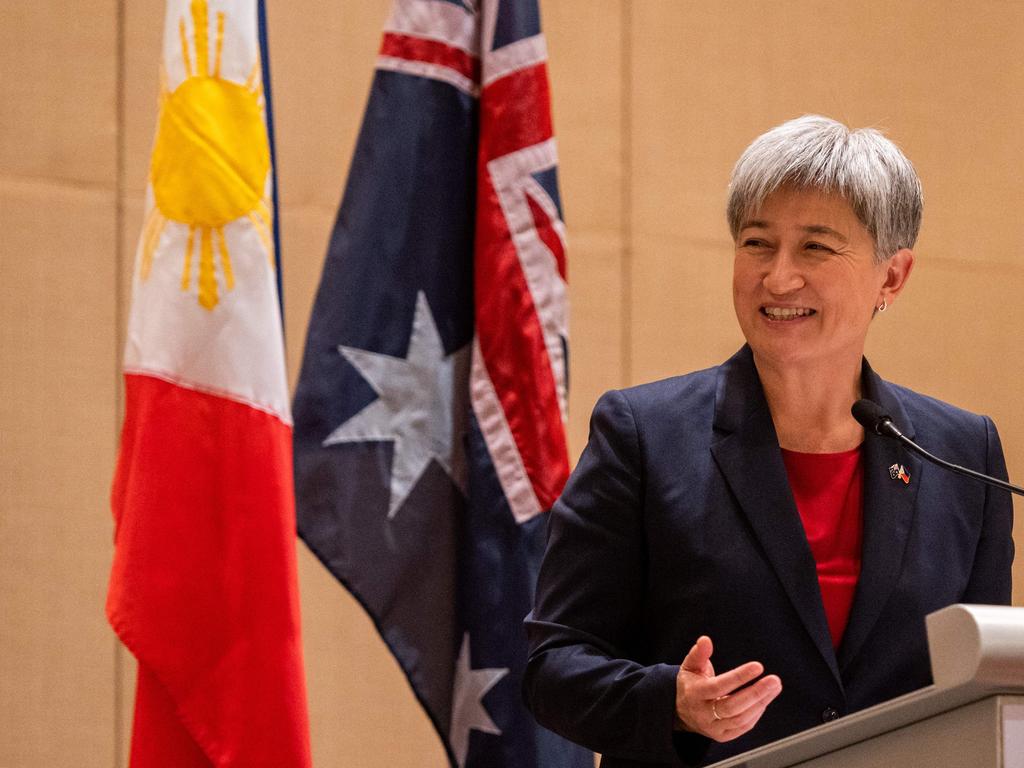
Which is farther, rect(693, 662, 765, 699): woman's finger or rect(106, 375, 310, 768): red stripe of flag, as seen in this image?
rect(106, 375, 310, 768): red stripe of flag

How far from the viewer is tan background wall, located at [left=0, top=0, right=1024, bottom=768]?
11.5 ft

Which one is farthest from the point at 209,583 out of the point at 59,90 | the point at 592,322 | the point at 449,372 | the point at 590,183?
the point at 590,183

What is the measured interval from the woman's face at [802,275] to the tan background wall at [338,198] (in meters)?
2.01

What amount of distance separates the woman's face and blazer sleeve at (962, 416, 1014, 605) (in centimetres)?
29

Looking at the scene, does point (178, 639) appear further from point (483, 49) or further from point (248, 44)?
point (483, 49)

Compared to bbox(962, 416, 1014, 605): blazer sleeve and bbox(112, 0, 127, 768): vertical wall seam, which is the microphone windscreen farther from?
bbox(112, 0, 127, 768): vertical wall seam

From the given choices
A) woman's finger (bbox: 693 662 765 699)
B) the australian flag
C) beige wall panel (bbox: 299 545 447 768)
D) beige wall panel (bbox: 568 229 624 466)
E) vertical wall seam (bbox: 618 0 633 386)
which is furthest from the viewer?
vertical wall seam (bbox: 618 0 633 386)

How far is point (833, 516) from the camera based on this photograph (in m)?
2.01

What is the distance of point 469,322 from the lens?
10.3 ft

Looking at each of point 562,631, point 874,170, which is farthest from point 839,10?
point 562,631

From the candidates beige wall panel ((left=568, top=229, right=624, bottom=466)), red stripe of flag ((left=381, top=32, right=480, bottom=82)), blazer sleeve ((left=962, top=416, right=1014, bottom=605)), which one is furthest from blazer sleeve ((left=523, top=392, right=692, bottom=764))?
beige wall panel ((left=568, top=229, right=624, bottom=466))

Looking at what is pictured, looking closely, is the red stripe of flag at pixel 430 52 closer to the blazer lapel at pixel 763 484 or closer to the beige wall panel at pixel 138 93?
the beige wall panel at pixel 138 93

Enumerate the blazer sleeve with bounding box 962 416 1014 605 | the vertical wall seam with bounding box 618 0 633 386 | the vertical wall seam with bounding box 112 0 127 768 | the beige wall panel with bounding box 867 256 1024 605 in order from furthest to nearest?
the beige wall panel with bounding box 867 256 1024 605
the vertical wall seam with bounding box 618 0 633 386
the vertical wall seam with bounding box 112 0 127 768
the blazer sleeve with bounding box 962 416 1014 605

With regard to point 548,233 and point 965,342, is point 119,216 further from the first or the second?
point 965,342
